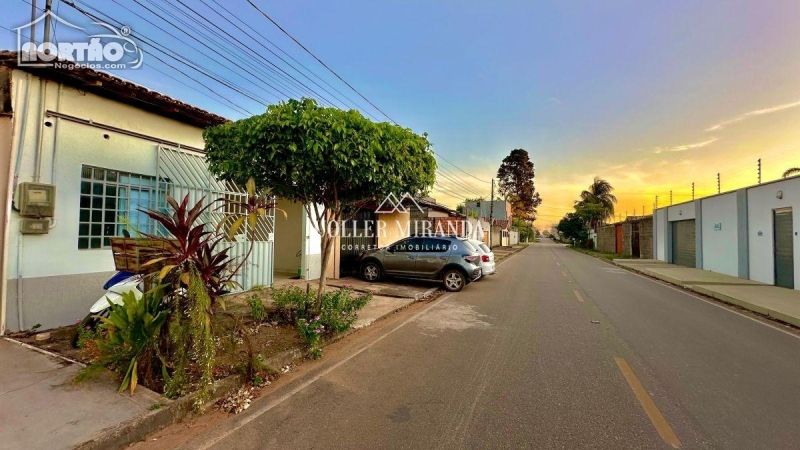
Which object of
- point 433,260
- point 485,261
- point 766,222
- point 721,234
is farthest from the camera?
point 721,234

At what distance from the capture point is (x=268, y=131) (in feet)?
15.1

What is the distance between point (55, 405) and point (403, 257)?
832 centimetres

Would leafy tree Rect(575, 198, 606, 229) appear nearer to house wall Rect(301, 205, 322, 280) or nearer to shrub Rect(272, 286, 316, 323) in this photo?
house wall Rect(301, 205, 322, 280)

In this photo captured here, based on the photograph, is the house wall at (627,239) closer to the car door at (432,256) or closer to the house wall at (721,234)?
the house wall at (721,234)

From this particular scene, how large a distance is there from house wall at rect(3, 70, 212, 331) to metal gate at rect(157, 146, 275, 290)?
0.68m

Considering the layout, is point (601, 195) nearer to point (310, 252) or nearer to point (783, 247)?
point (783, 247)

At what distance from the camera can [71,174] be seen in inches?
215

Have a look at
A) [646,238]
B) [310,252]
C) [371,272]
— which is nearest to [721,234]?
[646,238]

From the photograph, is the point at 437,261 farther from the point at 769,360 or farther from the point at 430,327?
the point at 769,360

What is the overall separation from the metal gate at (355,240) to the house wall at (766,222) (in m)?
13.9

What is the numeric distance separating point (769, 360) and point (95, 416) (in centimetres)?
803

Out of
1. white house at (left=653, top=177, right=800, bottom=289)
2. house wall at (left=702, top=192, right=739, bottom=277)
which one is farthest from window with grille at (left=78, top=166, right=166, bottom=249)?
house wall at (left=702, top=192, right=739, bottom=277)

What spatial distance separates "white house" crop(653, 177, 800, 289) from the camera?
1077 centimetres

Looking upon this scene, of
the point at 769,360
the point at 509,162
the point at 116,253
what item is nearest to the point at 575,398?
the point at 769,360
